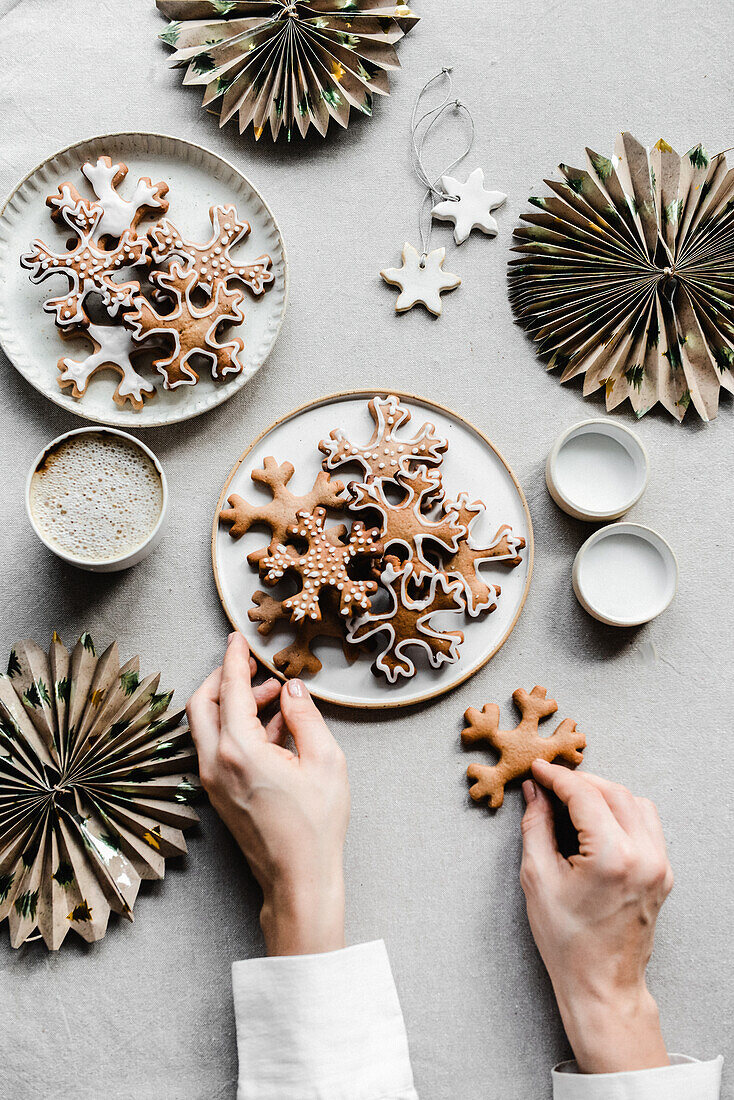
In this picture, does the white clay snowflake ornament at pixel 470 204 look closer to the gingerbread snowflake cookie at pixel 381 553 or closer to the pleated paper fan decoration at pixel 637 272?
the pleated paper fan decoration at pixel 637 272

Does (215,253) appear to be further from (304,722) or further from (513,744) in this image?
(513,744)

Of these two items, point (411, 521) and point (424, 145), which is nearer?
point (411, 521)

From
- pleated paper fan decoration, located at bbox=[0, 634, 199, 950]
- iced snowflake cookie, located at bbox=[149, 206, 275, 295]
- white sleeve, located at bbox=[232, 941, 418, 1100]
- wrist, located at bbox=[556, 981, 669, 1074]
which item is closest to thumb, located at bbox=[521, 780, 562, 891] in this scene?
wrist, located at bbox=[556, 981, 669, 1074]

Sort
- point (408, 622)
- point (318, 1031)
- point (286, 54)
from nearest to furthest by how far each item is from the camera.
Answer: point (318, 1031) → point (408, 622) → point (286, 54)

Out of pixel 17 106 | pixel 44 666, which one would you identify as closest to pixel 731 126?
pixel 17 106

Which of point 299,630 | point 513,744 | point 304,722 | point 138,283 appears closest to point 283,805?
point 304,722

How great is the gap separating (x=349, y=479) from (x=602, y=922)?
80cm

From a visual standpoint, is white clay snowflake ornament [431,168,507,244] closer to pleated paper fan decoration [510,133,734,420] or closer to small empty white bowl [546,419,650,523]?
pleated paper fan decoration [510,133,734,420]

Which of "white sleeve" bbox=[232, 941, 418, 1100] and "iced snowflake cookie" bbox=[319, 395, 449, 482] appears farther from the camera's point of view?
"iced snowflake cookie" bbox=[319, 395, 449, 482]

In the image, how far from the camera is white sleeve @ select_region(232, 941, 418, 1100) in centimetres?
110

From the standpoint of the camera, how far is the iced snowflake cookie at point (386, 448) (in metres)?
1.26

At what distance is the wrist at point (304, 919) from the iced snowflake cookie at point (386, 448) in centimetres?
64

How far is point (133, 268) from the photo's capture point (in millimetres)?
1284

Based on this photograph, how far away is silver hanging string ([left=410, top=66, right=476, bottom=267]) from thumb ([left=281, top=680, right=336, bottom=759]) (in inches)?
31.6
